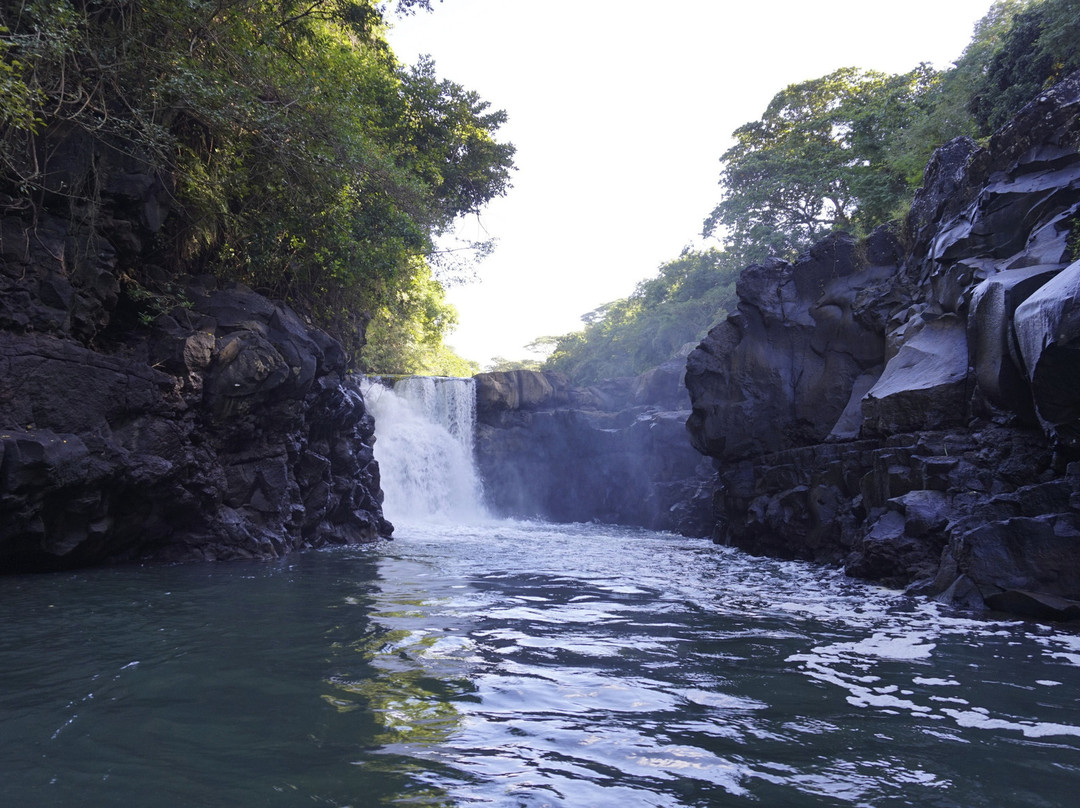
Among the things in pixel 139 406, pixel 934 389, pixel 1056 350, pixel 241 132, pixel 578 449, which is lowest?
pixel 578 449

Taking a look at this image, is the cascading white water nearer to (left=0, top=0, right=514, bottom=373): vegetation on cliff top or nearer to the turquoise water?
(left=0, top=0, right=514, bottom=373): vegetation on cliff top

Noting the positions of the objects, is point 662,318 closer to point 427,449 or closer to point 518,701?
point 427,449

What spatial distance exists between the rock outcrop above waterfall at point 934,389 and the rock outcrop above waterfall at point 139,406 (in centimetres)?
1021

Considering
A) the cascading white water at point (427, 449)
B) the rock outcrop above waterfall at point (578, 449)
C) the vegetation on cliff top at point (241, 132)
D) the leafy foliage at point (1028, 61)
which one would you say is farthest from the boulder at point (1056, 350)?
the rock outcrop above waterfall at point (578, 449)

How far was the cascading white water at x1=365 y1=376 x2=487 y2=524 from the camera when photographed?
24016 millimetres

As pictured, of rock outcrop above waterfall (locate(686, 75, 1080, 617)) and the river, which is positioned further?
rock outcrop above waterfall (locate(686, 75, 1080, 617))

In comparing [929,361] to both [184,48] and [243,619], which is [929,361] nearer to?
[243,619]

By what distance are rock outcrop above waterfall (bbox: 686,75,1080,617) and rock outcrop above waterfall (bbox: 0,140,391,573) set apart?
1021cm

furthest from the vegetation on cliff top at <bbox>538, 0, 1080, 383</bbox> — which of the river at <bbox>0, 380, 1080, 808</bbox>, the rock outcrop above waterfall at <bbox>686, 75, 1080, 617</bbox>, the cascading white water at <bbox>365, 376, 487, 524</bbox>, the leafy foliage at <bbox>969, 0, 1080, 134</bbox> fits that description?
the cascading white water at <bbox>365, 376, 487, 524</bbox>

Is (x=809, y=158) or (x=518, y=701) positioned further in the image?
(x=809, y=158)

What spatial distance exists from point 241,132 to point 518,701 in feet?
37.8

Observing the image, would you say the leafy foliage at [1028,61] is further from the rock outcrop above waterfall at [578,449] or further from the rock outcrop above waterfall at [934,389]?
the rock outcrop above waterfall at [578,449]

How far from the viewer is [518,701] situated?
14.4 feet

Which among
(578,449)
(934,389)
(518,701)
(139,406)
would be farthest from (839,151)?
(518,701)
